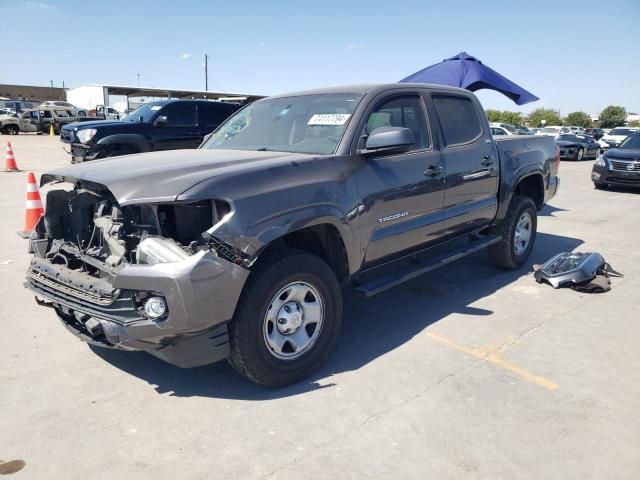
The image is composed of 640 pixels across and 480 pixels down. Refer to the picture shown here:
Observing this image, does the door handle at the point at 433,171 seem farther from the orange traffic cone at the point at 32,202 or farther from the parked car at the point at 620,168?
the parked car at the point at 620,168

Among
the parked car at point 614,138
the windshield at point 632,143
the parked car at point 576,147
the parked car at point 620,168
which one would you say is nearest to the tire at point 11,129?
the parked car at point 576,147

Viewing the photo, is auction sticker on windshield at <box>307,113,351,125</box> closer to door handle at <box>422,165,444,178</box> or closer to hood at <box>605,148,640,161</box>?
door handle at <box>422,165,444,178</box>

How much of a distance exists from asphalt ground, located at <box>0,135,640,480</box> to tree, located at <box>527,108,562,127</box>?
216 ft

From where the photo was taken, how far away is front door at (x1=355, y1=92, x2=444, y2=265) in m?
3.54

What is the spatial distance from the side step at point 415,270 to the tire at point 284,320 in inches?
14.6

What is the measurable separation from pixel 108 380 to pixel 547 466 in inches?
103

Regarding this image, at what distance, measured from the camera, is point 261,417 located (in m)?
2.84

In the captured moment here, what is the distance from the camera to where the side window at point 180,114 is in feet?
35.6

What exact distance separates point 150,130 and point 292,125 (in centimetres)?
759

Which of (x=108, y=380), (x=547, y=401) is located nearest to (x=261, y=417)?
(x=108, y=380)

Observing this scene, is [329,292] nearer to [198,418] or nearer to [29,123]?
[198,418]

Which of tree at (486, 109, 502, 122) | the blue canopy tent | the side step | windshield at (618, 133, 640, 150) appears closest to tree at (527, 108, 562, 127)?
tree at (486, 109, 502, 122)

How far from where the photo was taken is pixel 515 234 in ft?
18.1

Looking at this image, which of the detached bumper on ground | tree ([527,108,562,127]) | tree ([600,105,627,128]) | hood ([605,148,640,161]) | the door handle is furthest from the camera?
tree ([527,108,562,127])
